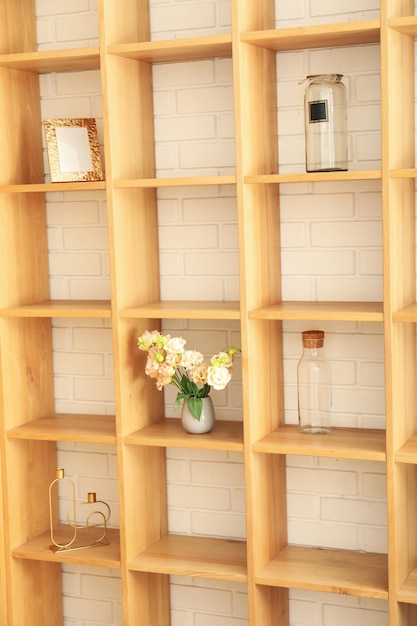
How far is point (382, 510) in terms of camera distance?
2.93 m

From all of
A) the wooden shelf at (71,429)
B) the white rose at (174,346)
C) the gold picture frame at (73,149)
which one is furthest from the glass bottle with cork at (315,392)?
the gold picture frame at (73,149)

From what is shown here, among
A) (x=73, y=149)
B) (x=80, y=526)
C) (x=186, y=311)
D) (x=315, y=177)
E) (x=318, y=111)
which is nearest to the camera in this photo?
(x=315, y=177)

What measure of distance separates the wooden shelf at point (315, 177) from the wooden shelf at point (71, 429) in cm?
90

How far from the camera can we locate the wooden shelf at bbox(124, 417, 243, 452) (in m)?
2.79

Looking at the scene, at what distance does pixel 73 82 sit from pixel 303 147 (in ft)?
2.72

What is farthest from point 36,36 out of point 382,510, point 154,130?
point 382,510

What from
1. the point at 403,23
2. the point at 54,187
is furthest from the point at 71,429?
the point at 403,23

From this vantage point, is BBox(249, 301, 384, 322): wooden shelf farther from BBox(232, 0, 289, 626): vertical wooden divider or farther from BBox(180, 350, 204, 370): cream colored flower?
BBox(180, 350, 204, 370): cream colored flower

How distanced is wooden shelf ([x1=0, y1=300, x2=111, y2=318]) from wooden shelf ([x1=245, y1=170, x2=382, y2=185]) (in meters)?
0.61

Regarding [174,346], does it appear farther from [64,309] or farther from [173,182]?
[173,182]

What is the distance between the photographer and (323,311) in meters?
2.63

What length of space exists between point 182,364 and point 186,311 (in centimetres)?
18

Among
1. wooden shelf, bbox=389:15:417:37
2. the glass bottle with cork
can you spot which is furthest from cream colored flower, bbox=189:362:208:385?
wooden shelf, bbox=389:15:417:37

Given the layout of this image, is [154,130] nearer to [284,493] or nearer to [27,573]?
[284,493]
